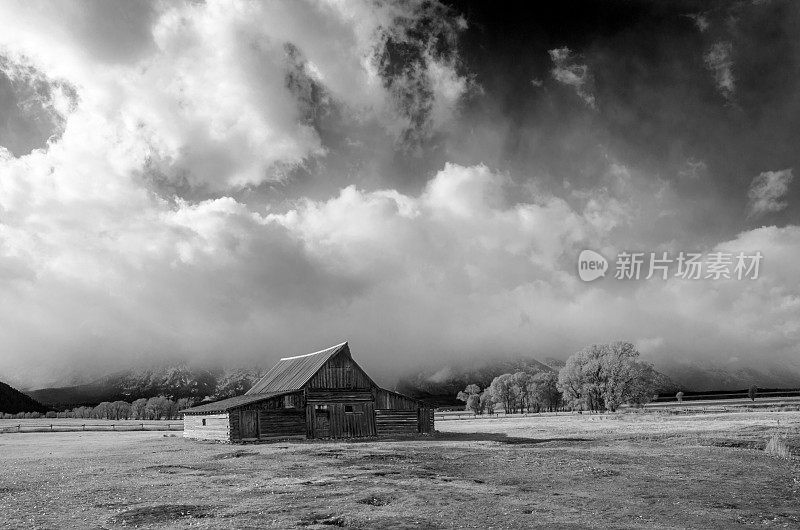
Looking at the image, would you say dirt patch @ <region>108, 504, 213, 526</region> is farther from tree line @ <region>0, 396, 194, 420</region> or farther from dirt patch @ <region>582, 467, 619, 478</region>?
tree line @ <region>0, 396, 194, 420</region>

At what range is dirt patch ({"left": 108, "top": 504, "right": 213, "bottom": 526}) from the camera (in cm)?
1588

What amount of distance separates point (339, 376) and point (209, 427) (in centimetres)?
1341

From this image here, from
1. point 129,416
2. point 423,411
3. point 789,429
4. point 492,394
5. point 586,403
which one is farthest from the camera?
point 129,416

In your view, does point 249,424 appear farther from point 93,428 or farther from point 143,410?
point 143,410

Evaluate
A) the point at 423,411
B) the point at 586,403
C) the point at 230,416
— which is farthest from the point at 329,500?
the point at 586,403

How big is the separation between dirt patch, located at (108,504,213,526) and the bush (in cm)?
3123

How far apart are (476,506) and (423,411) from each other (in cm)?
3877

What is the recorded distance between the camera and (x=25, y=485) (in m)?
23.5

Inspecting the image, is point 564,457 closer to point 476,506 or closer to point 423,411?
point 476,506

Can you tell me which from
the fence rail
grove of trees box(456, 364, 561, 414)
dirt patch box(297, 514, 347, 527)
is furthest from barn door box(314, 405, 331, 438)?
grove of trees box(456, 364, 561, 414)

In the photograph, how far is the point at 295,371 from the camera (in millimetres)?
60844

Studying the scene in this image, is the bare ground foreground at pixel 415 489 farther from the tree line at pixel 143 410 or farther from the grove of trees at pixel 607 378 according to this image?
the tree line at pixel 143 410

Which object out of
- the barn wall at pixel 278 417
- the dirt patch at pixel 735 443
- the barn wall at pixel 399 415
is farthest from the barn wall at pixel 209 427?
the dirt patch at pixel 735 443

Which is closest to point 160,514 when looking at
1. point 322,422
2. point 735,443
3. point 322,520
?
point 322,520
